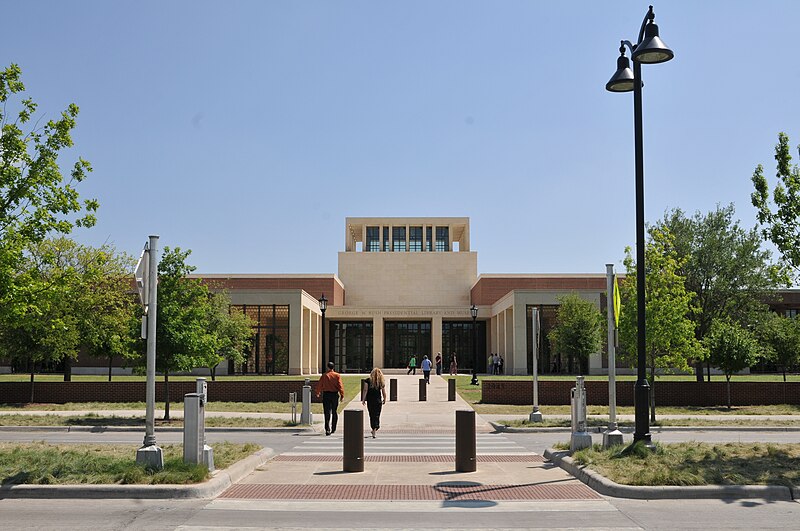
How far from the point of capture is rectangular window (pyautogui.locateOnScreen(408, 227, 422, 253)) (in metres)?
76.7

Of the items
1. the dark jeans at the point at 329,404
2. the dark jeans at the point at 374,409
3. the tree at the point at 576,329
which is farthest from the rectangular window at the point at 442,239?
the dark jeans at the point at 374,409

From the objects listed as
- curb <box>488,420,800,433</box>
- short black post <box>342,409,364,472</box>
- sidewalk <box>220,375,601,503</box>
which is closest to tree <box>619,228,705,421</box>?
curb <box>488,420,800,433</box>

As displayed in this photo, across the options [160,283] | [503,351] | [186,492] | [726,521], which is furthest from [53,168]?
[503,351]

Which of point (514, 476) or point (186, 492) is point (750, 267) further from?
point (186, 492)

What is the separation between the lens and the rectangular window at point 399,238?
77463 mm

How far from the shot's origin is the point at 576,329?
49062 millimetres

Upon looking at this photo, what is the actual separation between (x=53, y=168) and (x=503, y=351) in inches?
1795

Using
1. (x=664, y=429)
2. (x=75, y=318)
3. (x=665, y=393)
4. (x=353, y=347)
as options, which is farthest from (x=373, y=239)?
(x=664, y=429)

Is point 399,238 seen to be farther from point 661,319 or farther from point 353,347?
point 661,319

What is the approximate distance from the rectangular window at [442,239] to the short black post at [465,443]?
65.0 metres

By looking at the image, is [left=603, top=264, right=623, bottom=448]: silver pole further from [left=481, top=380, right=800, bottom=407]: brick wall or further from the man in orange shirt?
[left=481, top=380, right=800, bottom=407]: brick wall

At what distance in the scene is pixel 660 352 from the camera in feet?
91.0

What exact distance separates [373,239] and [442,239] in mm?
6541

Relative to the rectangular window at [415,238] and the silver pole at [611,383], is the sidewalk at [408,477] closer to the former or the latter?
the silver pole at [611,383]
